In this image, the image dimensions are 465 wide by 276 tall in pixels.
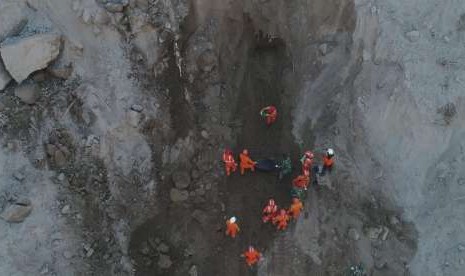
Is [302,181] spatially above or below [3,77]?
below

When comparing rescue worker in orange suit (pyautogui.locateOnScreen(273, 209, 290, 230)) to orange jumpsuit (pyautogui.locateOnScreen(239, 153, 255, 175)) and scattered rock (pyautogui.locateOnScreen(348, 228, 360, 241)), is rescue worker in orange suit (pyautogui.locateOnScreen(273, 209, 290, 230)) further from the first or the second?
scattered rock (pyautogui.locateOnScreen(348, 228, 360, 241))

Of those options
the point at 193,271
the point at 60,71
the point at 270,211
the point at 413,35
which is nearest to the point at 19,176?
the point at 60,71

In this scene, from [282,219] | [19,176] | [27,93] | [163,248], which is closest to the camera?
[19,176]

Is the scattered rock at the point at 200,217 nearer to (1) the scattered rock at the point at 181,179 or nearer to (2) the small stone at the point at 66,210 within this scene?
(1) the scattered rock at the point at 181,179

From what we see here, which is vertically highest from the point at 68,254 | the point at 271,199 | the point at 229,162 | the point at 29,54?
the point at 29,54

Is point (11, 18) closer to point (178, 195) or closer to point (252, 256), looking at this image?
point (178, 195)

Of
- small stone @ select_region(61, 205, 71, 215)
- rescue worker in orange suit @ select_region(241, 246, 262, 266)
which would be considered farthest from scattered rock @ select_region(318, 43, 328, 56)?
small stone @ select_region(61, 205, 71, 215)

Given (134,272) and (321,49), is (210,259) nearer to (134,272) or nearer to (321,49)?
(134,272)
